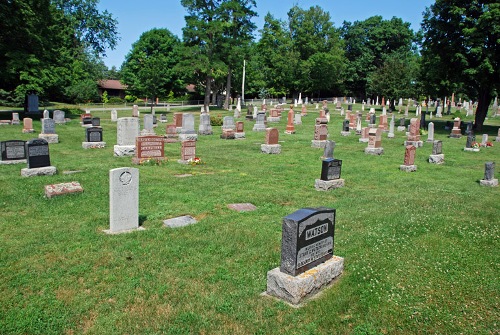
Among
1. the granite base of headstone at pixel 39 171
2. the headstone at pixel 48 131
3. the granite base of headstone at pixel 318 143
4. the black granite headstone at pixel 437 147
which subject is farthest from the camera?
the granite base of headstone at pixel 318 143

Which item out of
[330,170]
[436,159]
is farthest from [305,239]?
[436,159]

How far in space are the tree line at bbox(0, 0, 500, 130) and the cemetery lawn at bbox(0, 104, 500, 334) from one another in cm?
2157

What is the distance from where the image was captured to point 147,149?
15.8 meters

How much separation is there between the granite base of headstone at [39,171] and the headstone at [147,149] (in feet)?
10.4

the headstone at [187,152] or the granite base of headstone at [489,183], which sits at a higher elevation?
the headstone at [187,152]

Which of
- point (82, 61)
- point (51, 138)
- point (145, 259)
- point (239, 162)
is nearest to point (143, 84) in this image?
point (82, 61)

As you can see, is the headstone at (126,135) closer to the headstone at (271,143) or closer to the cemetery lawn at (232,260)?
the cemetery lawn at (232,260)

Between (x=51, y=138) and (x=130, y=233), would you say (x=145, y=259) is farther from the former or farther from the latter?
(x=51, y=138)

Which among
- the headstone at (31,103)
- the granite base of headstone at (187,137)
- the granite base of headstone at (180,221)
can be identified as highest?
the headstone at (31,103)

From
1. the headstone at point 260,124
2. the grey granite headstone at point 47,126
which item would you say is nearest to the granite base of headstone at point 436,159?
A: the headstone at point 260,124

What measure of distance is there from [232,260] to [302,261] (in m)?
1.55

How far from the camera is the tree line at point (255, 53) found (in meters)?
30.4

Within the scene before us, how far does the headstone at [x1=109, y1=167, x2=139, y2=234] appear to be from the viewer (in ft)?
25.9

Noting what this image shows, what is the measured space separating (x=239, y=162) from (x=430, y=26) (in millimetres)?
23701
